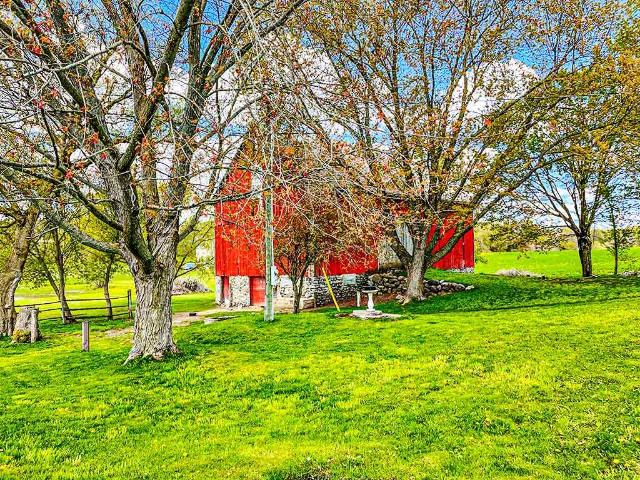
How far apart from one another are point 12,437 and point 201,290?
104 ft

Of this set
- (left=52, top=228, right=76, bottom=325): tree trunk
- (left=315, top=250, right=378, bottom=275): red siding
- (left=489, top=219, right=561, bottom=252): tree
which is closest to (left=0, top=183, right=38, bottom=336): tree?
(left=52, top=228, right=76, bottom=325): tree trunk

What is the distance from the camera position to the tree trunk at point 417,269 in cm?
1594

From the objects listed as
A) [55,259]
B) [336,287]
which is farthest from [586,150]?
[55,259]

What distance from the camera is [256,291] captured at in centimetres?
2033

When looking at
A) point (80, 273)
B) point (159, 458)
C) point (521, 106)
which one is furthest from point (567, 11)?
point (80, 273)

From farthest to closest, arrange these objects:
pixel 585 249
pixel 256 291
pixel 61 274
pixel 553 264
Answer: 1. pixel 553 264
2. pixel 585 249
3. pixel 256 291
4. pixel 61 274

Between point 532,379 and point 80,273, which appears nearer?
point 532,379

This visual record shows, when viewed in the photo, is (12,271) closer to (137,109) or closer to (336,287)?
(137,109)

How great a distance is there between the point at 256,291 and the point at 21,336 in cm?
938

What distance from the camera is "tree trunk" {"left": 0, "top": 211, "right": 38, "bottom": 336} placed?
14312 millimetres

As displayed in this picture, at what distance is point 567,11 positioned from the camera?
1341 cm

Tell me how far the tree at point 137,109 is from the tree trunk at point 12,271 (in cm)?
686

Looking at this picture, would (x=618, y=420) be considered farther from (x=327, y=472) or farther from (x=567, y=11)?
(x=567, y=11)

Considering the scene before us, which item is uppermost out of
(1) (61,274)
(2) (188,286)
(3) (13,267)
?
(3) (13,267)
